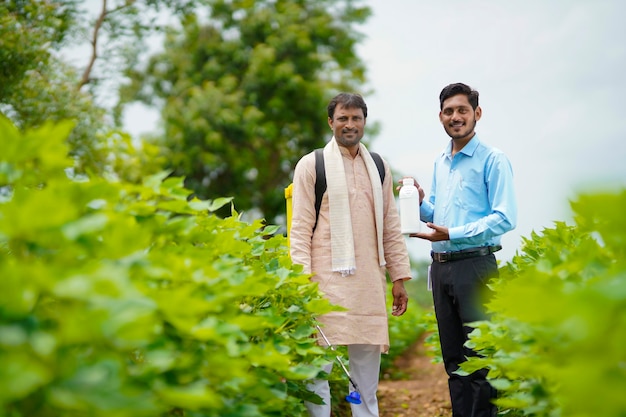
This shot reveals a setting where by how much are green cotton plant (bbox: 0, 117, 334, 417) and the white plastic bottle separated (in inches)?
69.2

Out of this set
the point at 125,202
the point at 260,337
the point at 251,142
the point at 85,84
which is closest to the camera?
the point at 125,202

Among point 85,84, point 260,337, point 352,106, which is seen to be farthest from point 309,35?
point 260,337

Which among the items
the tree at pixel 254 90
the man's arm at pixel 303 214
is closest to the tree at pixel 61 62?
the tree at pixel 254 90

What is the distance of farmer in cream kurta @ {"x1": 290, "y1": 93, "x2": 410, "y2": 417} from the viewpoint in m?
3.95

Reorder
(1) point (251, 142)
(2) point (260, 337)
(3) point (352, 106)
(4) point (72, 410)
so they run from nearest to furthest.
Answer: (4) point (72, 410), (2) point (260, 337), (3) point (352, 106), (1) point (251, 142)

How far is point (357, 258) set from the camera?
13.2ft

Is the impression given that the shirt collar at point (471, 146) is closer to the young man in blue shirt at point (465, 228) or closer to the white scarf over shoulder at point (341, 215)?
the young man in blue shirt at point (465, 228)

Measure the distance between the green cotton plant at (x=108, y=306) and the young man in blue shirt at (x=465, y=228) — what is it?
1.99m

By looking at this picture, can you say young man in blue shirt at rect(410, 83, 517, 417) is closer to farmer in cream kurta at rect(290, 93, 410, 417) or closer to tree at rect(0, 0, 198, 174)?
farmer in cream kurta at rect(290, 93, 410, 417)

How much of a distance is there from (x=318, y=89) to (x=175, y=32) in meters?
4.98

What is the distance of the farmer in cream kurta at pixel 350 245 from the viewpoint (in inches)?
156

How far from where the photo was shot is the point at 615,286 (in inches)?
44.6

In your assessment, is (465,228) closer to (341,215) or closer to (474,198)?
(474,198)

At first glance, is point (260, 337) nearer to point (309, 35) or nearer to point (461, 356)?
point (461, 356)
